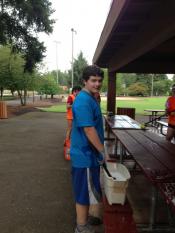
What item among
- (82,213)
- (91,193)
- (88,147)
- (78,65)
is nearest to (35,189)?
(82,213)

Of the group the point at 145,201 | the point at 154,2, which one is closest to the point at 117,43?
the point at 154,2

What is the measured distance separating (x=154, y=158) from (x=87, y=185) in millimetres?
1119

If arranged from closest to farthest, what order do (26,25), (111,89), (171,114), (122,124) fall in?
(171,114)
(122,124)
(111,89)
(26,25)

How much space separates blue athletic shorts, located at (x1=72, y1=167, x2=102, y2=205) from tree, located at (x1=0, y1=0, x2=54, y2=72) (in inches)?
489

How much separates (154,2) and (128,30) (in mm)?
1460

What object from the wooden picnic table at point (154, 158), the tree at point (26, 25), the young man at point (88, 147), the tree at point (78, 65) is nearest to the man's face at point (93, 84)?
the young man at point (88, 147)

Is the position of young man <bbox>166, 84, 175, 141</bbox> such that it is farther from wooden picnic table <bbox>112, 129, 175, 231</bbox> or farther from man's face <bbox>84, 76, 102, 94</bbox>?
man's face <bbox>84, 76, 102, 94</bbox>

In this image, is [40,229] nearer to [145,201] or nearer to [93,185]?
[93,185]

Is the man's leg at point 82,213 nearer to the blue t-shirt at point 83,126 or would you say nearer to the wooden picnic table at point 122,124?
the blue t-shirt at point 83,126

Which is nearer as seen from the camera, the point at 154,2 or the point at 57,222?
the point at 154,2

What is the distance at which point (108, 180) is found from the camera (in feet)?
10.0

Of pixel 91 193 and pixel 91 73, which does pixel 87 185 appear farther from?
pixel 91 73

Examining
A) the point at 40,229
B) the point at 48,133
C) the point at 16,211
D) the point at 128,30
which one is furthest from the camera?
the point at 48,133

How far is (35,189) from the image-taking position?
4977 mm
